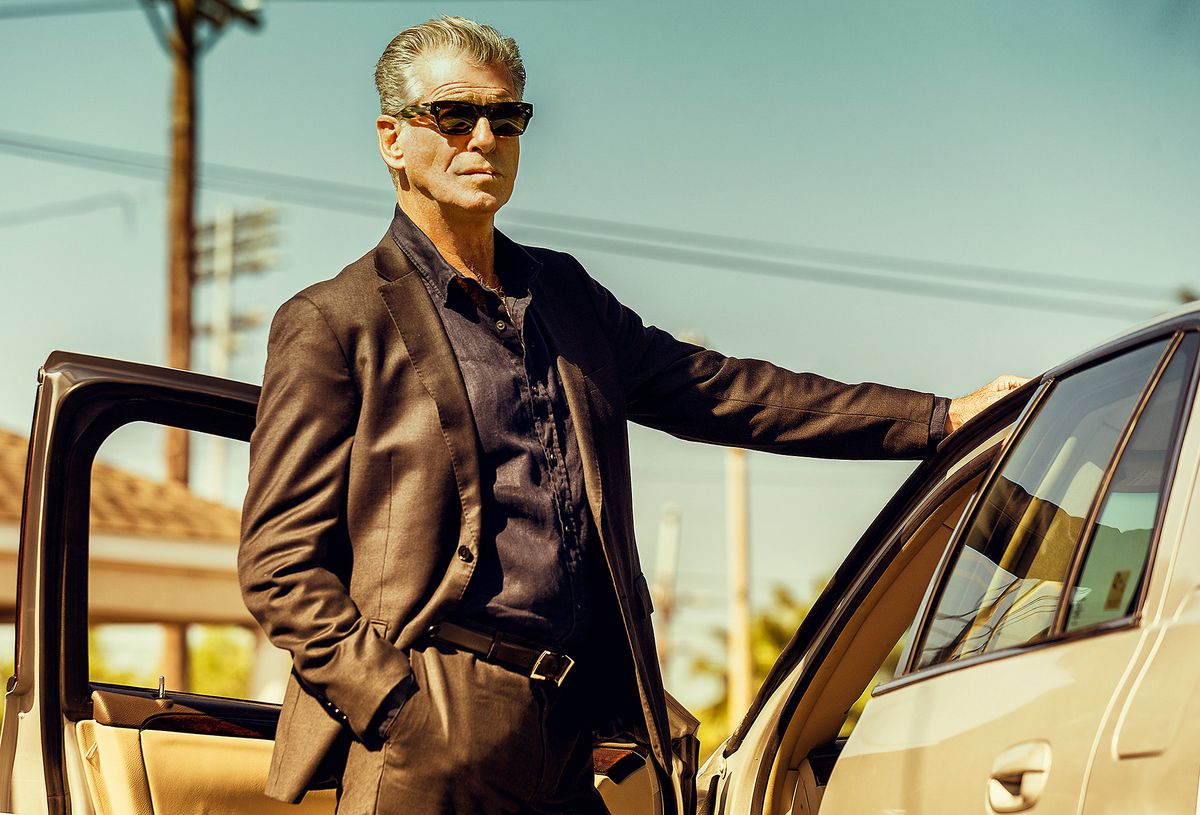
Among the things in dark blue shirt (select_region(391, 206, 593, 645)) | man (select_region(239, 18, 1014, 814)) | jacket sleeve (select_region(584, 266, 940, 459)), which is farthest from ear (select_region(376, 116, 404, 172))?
jacket sleeve (select_region(584, 266, 940, 459))

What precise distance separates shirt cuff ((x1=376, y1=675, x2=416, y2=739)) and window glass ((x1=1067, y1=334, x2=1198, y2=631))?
1060 millimetres

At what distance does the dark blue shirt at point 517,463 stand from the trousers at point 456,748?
98 millimetres

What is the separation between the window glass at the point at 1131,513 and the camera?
2.11 metres

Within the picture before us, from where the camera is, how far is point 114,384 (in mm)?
3041

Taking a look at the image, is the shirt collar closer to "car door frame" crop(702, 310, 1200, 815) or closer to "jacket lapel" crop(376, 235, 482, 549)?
"jacket lapel" crop(376, 235, 482, 549)

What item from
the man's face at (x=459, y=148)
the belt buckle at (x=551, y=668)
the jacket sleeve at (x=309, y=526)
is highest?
the man's face at (x=459, y=148)

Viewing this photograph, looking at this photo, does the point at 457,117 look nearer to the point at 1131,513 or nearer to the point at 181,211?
the point at 1131,513

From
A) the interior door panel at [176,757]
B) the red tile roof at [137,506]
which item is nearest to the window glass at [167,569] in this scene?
the red tile roof at [137,506]

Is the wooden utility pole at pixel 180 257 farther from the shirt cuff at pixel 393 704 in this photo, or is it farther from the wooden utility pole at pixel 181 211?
the shirt cuff at pixel 393 704

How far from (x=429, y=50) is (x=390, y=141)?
0.19 metres

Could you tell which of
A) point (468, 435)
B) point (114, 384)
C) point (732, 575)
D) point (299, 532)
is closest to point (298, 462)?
point (299, 532)

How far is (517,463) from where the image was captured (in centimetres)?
276

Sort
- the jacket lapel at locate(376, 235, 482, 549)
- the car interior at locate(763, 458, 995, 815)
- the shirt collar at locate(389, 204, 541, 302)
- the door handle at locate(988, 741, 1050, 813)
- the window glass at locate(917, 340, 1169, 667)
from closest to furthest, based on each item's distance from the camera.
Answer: the door handle at locate(988, 741, 1050, 813) → the window glass at locate(917, 340, 1169, 667) → the jacket lapel at locate(376, 235, 482, 549) → the shirt collar at locate(389, 204, 541, 302) → the car interior at locate(763, 458, 995, 815)

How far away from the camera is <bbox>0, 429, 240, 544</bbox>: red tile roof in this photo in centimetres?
1620
